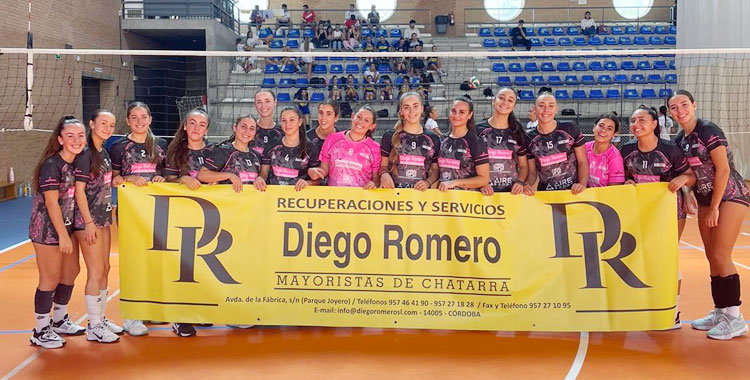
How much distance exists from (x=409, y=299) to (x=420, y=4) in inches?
895

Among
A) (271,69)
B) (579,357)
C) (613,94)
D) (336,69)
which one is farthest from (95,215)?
(613,94)

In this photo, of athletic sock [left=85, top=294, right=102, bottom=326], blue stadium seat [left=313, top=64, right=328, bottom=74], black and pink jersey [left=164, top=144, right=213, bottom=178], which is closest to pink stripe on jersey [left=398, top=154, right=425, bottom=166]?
black and pink jersey [left=164, top=144, right=213, bottom=178]

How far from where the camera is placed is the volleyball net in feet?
56.7

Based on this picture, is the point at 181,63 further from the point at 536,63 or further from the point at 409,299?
the point at 409,299

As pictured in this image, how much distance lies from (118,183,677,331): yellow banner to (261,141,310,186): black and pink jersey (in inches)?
13.4

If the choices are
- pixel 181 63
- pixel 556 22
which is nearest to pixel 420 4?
pixel 556 22

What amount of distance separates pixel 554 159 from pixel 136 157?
3196 mm

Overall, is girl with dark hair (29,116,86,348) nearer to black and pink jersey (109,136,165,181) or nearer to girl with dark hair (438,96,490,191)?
black and pink jersey (109,136,165,181)

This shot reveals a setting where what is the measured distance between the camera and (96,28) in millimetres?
19500

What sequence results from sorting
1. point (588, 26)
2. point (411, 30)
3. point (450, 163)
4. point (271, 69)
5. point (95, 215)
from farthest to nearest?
point (588, 26) → point (411, 30) → point (271, 69) → point (450, 163) → point (95, 215)

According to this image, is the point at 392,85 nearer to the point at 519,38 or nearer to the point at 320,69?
the point at 320,69

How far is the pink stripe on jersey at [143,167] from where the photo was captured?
5395 millimetres

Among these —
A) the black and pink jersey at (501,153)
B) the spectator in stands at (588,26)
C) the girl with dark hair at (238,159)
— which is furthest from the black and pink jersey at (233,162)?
the spectator in stands at (588,26)

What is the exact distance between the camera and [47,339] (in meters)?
4.98
